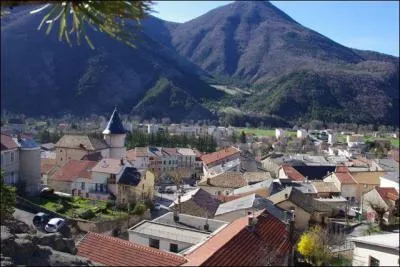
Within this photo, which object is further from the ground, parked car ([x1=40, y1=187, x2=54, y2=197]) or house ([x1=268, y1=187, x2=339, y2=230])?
house ([x1=268, y1=187, x2=339, y2=230])

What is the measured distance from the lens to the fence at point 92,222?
83.3ft

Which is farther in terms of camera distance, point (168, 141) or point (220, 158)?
point (168, 141)

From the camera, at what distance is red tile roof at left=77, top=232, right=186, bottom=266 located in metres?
11.5

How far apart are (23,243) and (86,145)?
118ft

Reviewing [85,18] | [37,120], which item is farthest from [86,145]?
[37,120]

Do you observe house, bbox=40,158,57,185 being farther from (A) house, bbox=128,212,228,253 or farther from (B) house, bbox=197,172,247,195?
(A) house, bbox=128,212,228,253

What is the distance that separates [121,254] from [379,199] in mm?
19839

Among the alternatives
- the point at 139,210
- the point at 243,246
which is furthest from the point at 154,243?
the point at 139,210

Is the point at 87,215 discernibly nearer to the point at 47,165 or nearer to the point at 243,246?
the point at 243,246

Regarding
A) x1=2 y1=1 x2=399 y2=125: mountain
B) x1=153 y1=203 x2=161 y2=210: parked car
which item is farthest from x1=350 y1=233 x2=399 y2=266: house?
x1=2 y1=1 x2=399 y2=125: mountain

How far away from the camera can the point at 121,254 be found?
40.0ft

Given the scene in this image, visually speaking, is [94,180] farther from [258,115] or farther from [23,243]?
[258,115]

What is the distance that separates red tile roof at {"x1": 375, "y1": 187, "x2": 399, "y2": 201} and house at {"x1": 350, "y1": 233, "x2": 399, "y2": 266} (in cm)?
1588

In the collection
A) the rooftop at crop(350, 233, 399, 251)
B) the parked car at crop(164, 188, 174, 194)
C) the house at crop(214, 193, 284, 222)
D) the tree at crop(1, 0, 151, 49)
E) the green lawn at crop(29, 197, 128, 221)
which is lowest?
the parked car at crop(164, 188, 174, 194)
